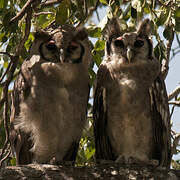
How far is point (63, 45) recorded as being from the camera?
3.87 meters

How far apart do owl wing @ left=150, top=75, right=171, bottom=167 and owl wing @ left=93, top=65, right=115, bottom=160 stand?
0.47 metres

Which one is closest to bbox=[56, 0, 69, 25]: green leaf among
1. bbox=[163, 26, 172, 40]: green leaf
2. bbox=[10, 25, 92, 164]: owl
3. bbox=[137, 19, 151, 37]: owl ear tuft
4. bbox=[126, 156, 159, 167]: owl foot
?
bbox=[10, 25, 92, 164]: owl

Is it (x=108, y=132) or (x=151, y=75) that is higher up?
(x=151, y=75)

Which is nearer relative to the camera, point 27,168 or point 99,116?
point 27,168

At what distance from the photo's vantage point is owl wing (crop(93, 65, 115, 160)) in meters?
4.09

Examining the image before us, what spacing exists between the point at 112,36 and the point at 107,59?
10.3 inches

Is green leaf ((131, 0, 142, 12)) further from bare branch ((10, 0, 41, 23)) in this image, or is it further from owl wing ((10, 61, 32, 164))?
owl wing ((10, 61, 32, 164))

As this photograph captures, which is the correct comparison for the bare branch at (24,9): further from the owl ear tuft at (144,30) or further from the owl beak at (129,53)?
the owl ear tuft at (144,30)

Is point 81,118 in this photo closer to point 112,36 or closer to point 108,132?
point 108,132

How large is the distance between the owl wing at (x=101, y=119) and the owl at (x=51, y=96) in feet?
0.43

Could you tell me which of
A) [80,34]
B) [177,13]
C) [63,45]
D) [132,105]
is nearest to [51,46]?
[63,45]

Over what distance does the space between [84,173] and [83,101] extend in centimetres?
89

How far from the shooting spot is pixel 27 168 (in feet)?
10.6

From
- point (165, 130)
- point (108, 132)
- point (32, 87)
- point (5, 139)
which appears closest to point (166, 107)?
point (165, 130)
